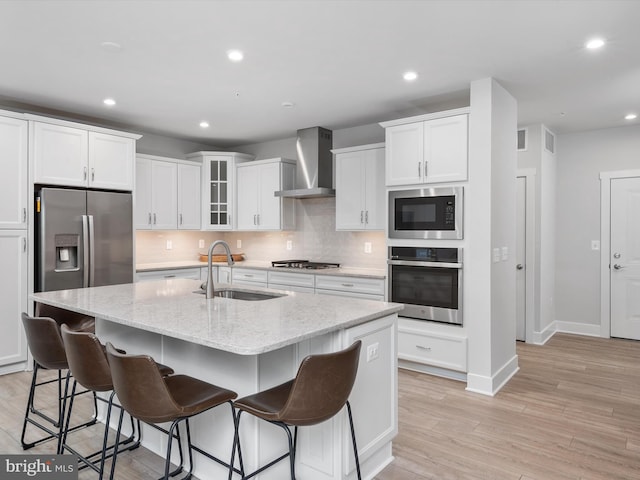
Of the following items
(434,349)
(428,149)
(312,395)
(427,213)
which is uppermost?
(428,149)

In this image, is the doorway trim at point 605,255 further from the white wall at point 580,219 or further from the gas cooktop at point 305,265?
the gas cooktop at point 305,265

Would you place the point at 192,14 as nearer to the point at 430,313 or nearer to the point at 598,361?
the point at 430,313

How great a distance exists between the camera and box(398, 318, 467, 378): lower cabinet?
12.5 ft

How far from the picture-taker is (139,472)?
2.41m

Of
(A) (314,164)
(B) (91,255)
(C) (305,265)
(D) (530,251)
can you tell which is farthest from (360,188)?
(B) (91,255)

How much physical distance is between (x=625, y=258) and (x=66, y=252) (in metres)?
6.33

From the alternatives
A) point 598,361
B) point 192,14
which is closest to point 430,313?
→ point 598,361

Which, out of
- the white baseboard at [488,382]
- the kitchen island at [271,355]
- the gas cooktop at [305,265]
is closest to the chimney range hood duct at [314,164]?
the gas cooktop at [305,265]

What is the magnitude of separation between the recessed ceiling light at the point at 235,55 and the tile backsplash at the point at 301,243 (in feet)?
8.72

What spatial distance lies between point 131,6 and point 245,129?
3060mm

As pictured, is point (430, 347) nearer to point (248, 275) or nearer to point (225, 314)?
point (225, 314)

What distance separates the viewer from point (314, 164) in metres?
5.25

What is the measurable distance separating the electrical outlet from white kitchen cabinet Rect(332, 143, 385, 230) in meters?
2.50

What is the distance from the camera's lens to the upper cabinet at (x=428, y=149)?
379cm
